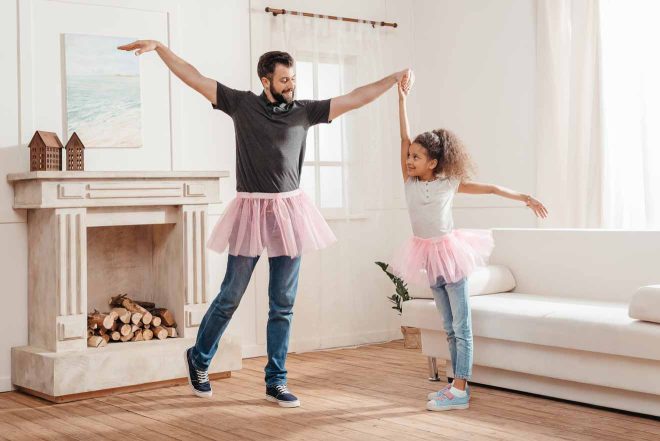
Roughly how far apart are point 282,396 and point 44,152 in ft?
5.46

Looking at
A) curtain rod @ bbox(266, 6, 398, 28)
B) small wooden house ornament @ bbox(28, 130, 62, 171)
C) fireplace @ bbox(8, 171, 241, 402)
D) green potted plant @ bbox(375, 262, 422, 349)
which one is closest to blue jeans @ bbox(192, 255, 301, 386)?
fireplace @ bbox(8, 171, 241, 402)

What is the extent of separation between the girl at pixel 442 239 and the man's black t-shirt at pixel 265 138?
49cm

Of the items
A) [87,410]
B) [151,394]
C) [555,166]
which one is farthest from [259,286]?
[555,166]

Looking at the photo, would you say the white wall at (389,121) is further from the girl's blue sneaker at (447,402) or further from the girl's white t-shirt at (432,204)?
the girl's blue sneaker at (447,402)

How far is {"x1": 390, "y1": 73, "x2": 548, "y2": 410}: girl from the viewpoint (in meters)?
3.72

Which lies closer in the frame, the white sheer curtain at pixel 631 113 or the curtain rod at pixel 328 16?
the white sheer curtain at pixel 631 113

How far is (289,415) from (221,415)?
289 mm

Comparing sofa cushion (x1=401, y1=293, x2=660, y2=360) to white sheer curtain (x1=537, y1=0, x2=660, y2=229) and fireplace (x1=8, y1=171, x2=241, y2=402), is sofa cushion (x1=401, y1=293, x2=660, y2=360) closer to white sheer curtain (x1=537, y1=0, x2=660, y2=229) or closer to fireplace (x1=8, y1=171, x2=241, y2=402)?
white sheer curtain (x1=537, y1=0, x2=660, y2=229)

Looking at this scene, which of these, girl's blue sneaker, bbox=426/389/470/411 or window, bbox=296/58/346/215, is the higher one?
window, bbox=296/58/346/215

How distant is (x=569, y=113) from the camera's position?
5.25 m

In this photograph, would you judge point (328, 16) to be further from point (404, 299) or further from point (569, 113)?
point (404, 299)

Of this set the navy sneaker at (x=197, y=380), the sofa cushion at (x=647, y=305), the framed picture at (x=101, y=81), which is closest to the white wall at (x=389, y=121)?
the framed picture at (x=101, y=81)

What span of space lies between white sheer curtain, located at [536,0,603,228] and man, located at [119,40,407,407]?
181cm

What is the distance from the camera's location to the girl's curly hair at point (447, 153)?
148 inches
